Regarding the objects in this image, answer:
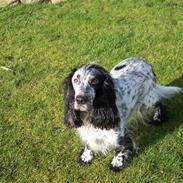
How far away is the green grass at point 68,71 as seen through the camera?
721 cm

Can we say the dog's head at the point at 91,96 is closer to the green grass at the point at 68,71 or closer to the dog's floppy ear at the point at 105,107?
the dog's floppy ear at the point at 105,107

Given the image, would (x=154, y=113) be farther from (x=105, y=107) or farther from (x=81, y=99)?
(x=81, y=99)

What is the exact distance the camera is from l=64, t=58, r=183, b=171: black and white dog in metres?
6.28

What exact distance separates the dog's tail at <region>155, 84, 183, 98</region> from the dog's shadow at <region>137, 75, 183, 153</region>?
9 centimetres

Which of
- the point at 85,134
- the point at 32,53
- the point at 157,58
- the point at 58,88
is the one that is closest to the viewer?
the point at 85,134

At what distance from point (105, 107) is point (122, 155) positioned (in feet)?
3.39

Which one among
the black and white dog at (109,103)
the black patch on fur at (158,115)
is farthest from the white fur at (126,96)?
the black patch on fur at (158,115)

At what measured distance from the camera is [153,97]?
795 centimetres

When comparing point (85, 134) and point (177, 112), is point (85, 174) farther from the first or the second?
point (177, 112)

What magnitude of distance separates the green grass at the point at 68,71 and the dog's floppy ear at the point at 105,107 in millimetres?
955

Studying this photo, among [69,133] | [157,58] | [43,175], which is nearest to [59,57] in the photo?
[157,58]

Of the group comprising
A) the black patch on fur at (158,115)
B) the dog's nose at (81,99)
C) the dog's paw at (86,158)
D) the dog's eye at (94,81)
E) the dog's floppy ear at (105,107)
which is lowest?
the black patch on fur at (158,115)

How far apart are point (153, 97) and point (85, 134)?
1595 mm

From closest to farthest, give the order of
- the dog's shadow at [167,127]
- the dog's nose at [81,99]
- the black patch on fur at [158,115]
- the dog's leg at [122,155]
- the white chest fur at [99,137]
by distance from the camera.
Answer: the dog's nose at [81,99]
the white chest fur at [99,137]
the dog's leg at [122,155]
the dog's shadow at [167,127]
the black patch on fur at [158,115]
